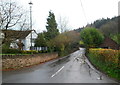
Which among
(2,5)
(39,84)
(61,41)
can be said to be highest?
(2,5)

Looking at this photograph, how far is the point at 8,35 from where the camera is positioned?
18.3 m

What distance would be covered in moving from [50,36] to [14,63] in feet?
122

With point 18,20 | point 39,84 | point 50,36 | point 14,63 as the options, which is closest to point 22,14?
point 18,20

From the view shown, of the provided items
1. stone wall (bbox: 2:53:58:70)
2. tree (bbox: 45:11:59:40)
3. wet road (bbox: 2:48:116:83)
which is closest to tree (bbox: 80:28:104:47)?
tree (bbox: 45:11:59:40)

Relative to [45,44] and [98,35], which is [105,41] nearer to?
[98,35]

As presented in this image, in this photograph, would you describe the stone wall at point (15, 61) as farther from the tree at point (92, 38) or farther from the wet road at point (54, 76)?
the tree at point (92, 38)

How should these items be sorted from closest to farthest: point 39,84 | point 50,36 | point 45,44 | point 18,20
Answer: point 39,84, point 18,20, point 45,44, point 50,36

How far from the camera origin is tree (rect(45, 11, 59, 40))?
54656 millimetres

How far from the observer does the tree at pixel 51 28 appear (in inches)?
2152

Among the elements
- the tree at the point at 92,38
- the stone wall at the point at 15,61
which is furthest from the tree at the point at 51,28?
the stone wall at the point at 15,61

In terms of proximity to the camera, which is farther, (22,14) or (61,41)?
(61,41)

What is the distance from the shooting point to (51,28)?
56.4m

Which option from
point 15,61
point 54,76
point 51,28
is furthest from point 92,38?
point 54,76

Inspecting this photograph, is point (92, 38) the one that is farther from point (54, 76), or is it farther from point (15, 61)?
point (54, 76)
